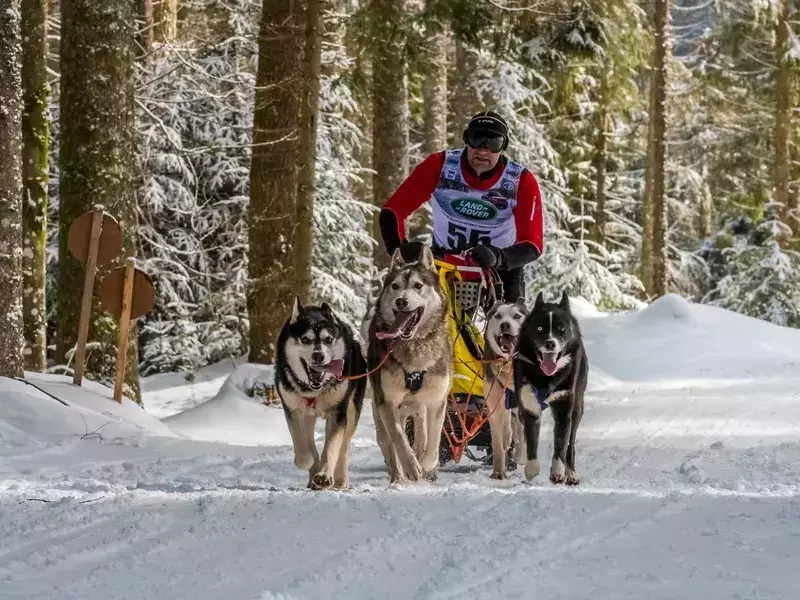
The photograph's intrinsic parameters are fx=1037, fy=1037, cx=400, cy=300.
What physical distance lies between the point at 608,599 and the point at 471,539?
0.91m

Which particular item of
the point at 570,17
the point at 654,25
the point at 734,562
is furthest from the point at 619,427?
the point at 654,25

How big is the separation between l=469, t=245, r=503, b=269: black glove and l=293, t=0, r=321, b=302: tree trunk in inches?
228

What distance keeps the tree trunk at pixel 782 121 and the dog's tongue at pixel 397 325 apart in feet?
68.5

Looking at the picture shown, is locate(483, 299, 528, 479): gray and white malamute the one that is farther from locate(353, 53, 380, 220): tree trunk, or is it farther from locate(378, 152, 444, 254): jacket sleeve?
locate(353, 53, 380, 220): tree trunk

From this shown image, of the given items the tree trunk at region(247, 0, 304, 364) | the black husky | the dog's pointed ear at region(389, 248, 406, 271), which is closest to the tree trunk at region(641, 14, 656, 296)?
the tree trunk at region(247, 0, 304, 364)

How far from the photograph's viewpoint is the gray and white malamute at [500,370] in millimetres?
6855

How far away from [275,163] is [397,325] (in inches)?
278

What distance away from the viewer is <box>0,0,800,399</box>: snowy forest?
32.1 ft

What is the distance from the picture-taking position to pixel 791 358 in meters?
16.2

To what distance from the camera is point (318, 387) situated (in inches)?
234

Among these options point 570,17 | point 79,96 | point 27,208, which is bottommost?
point 27,208

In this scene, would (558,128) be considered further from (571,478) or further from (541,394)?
(571,478)

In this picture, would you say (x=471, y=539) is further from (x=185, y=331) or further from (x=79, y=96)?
(x=185, y=331)

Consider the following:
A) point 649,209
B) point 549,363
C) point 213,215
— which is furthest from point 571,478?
point 649,209
